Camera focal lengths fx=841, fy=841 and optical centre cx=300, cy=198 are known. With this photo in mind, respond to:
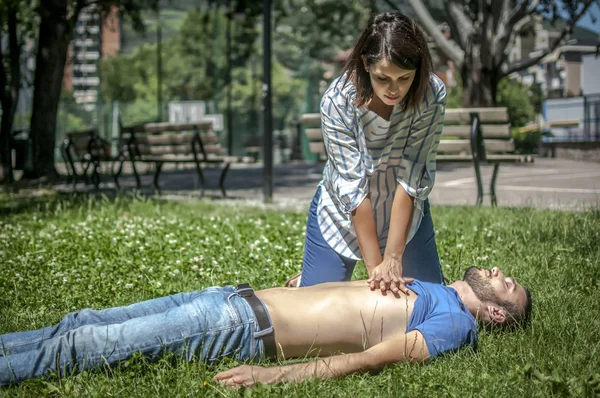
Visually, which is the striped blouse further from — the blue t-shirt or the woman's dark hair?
the blue t-shirt

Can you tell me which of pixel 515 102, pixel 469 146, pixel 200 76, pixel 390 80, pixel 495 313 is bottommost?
pixel 495 313

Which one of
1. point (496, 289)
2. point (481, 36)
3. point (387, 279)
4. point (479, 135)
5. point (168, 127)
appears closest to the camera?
point (387, 279)

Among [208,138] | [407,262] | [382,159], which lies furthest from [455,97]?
[382,159]

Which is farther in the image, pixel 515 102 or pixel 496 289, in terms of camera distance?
pixel 515 102

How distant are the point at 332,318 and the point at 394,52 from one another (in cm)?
128

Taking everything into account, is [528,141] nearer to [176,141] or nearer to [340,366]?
[176,141]

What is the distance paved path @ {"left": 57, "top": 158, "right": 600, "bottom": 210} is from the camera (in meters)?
11.8

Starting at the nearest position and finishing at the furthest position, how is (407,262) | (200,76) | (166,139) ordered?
(407,262)
(166,139)
(200,76)

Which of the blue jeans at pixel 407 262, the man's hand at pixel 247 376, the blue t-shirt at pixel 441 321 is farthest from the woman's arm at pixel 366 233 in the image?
the man's hand at pixel 247 376

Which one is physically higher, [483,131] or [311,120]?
[311,120]

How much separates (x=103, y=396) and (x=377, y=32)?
2117 mm

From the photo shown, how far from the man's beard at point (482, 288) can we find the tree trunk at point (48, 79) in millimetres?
14564

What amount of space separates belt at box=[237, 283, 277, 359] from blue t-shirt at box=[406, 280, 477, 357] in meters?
0.64

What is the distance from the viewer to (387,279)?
3.99 meters
